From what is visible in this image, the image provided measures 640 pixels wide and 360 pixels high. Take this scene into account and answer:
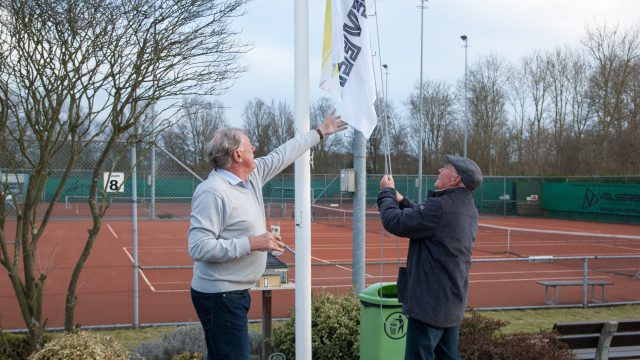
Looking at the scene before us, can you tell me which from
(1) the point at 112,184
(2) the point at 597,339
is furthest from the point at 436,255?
(1) the point at 112,184

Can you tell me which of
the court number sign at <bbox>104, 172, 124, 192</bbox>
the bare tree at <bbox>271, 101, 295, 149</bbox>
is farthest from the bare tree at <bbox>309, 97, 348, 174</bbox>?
the court number sign at <bbox>104, 172, 124, 192</bbox>

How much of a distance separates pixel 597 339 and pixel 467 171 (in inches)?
119

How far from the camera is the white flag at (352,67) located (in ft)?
15.5

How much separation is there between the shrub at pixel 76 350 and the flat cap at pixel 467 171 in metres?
3.31

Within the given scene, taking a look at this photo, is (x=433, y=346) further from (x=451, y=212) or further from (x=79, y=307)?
(x=79, y=307)

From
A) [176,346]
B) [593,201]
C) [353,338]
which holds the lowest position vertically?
[176,346]

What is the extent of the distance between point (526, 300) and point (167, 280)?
26.4 ft

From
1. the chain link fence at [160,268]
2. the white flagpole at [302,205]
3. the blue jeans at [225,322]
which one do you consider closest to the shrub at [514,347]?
the chain link fence at [160,268]

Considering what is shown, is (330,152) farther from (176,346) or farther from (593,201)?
(176,346)

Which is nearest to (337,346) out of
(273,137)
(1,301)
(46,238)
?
(1,301)

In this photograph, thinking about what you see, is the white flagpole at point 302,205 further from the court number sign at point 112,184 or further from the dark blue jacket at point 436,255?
the court number sign at point 112,184

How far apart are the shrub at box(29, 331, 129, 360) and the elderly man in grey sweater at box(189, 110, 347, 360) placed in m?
2.33

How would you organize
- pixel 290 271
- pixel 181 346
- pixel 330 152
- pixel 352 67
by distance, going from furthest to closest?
pixel 330 152 → pixel 290 271 → pixel 181 346 → pixel 352 67

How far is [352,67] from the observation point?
4.75 meters
